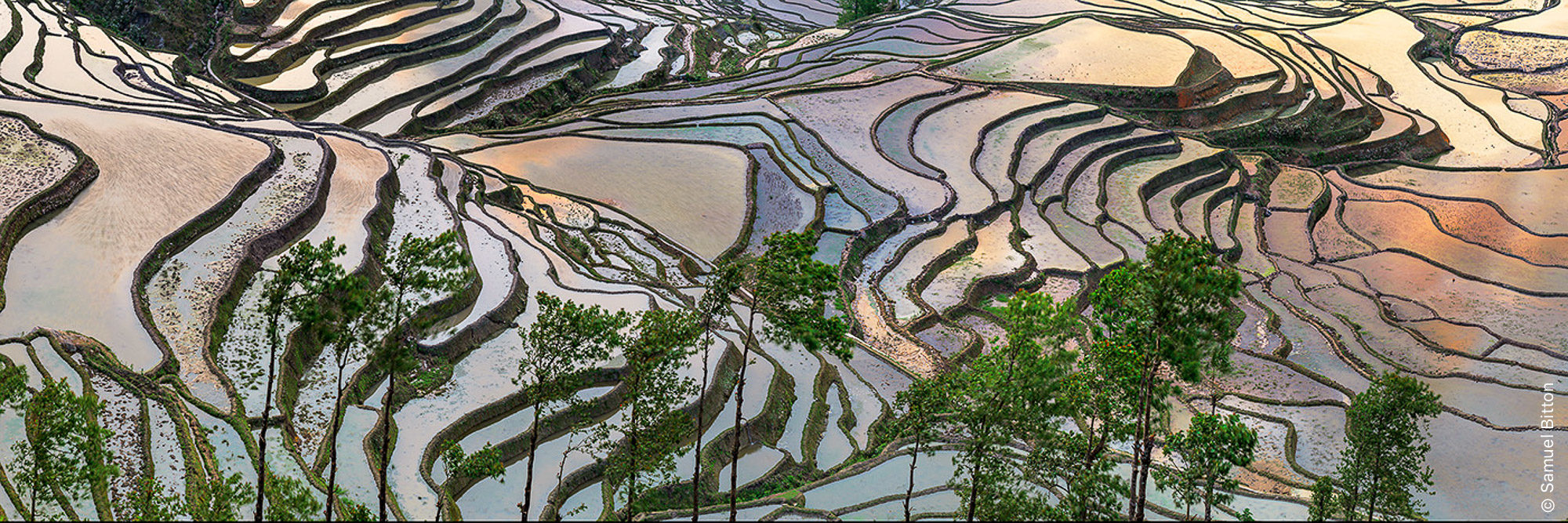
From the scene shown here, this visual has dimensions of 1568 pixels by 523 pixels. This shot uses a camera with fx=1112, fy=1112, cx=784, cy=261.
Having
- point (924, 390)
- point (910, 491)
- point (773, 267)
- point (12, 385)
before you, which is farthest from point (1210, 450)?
point (12, 385)

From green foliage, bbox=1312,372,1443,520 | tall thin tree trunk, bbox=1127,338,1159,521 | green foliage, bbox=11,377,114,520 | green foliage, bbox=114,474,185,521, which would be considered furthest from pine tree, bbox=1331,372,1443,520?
green foliage, bbox=11,377,114,520

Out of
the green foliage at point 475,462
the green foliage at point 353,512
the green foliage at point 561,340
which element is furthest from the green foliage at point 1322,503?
the green foliage at point 353,512

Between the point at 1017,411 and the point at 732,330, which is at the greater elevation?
the point at 1017,411

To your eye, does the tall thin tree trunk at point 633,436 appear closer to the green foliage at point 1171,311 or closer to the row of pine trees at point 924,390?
the row of pine trees at point 924,390

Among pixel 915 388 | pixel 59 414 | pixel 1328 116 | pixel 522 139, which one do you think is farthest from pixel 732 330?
pixel 1328 116

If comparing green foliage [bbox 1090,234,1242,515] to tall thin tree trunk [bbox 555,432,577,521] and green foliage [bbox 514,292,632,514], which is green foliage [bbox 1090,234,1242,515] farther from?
tall thin tree trunk [bbox 555,432,577,521]

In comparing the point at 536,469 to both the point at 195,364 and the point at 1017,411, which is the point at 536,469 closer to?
the point at 195,364
